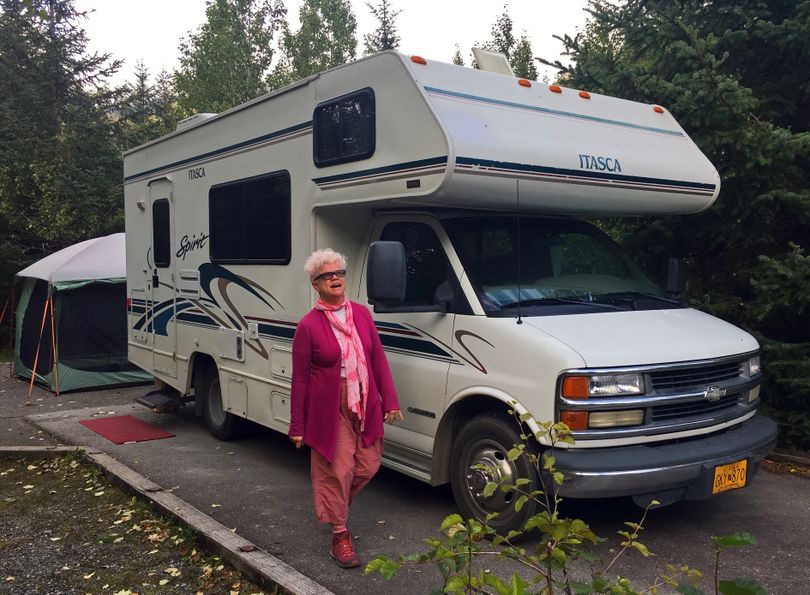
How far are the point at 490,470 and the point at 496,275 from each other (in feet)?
4.07

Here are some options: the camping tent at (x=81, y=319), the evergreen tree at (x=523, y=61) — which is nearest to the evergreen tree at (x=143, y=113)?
the camping tent at (x=81, y=319)

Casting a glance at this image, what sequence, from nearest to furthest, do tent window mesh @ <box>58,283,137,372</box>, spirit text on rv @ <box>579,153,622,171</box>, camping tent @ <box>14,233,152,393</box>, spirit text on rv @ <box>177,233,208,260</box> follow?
spirit text on rv @ <box>579,153,622,171</box>, spirit text on rv @ <box>177,233,208,260</box>, camping tent @ <box>14,233,152,393</box>, tent window mesh @ <box>58,283,137,372</box>

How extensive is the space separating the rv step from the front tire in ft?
14.5

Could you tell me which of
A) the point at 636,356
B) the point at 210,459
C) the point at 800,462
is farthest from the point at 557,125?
the point at 210,459

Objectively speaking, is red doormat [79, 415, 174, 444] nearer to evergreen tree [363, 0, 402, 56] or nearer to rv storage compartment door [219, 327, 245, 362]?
rv storage compartment door [219, 327, 245, 362]

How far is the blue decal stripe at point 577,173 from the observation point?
14.6 ft

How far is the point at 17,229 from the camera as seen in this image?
1723cm

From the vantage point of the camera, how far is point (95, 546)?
15.9ft

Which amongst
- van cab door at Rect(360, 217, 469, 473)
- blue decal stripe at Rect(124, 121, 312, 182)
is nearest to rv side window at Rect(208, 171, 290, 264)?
blue decal stripe at Rect(124, 121, 312, 182)

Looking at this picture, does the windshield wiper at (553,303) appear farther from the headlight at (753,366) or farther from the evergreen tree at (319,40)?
the evergreen tree at (319,40)

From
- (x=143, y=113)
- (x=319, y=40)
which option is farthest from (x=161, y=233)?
(x=319, y=40)

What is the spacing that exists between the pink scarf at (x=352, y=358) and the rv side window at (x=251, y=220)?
5.58 ft

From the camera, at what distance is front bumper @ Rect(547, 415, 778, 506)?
4.04 m

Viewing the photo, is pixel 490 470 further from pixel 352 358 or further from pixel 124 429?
pixel 124 429
